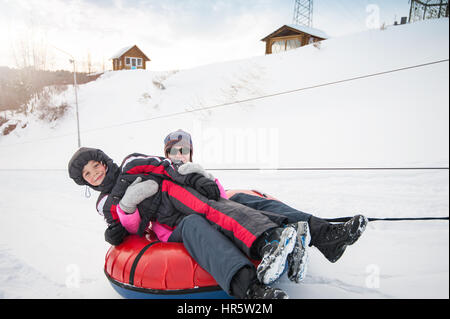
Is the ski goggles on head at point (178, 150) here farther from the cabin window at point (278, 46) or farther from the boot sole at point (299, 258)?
the cabin window at point (278, 46)

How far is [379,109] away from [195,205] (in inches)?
171

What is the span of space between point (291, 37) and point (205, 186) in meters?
10.9

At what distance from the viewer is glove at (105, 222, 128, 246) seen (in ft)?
5.20

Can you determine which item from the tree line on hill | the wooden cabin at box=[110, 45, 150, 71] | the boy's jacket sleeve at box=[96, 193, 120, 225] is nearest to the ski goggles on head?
the boy's jacket sleeve at box=[96, 193, 120, 225]

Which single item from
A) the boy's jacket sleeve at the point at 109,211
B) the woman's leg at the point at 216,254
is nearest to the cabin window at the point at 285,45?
the boy's jacket sleeve at the point at 109,211

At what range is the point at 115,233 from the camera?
1.59 meters

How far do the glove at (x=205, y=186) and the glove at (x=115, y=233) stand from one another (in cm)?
50

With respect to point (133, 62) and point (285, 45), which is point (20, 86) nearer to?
point (133, 62)

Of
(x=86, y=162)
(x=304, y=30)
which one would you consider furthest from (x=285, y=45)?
(x=86, y=162)

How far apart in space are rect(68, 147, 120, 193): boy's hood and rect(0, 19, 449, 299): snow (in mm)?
582

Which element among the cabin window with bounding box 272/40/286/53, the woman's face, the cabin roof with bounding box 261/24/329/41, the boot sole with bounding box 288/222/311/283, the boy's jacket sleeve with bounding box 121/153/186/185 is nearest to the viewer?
the boot sole with bounding box 288/222/311/283

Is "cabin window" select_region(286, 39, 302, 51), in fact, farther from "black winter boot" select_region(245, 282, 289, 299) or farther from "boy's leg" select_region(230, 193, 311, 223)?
"black winter boot" select_region(245, 282, 289, 299)

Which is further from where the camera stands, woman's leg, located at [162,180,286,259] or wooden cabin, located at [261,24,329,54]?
wooden cabin, located at [261,24,329,54]

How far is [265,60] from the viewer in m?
8.67
